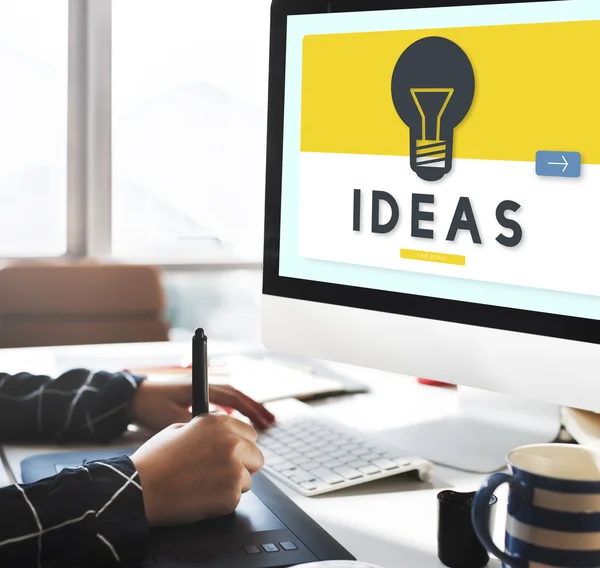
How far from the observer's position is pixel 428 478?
0.84 meters

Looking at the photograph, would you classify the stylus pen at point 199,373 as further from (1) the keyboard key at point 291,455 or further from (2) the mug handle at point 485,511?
(2) the mug handle at point 485,511

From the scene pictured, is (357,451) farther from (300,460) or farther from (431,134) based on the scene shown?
(431,134)

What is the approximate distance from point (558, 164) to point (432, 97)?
150mm

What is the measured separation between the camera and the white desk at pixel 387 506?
68cm

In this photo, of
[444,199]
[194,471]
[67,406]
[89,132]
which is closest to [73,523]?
[194,471]

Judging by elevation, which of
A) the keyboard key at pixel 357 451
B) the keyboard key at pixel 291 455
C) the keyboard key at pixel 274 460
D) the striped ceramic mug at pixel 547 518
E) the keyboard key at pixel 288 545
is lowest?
the keyboard key at pixel 274 460

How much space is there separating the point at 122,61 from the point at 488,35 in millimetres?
2687

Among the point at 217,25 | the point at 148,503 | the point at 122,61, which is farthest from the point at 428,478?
the point at 217,25

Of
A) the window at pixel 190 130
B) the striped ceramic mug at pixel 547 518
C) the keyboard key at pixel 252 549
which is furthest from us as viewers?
the window at pixel 190 130

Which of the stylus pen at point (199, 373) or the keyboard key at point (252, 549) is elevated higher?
the stylus pen at point (199, 373)

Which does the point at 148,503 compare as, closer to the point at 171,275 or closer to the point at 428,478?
the point at 428,478

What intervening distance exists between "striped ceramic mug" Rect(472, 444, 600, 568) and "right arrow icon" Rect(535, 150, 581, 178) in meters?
0.27

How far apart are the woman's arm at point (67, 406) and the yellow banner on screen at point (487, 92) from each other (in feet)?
1.27

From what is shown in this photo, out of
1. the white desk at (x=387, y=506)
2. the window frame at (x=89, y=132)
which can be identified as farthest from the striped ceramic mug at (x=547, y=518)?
the window frame at (x=89, y=132)
